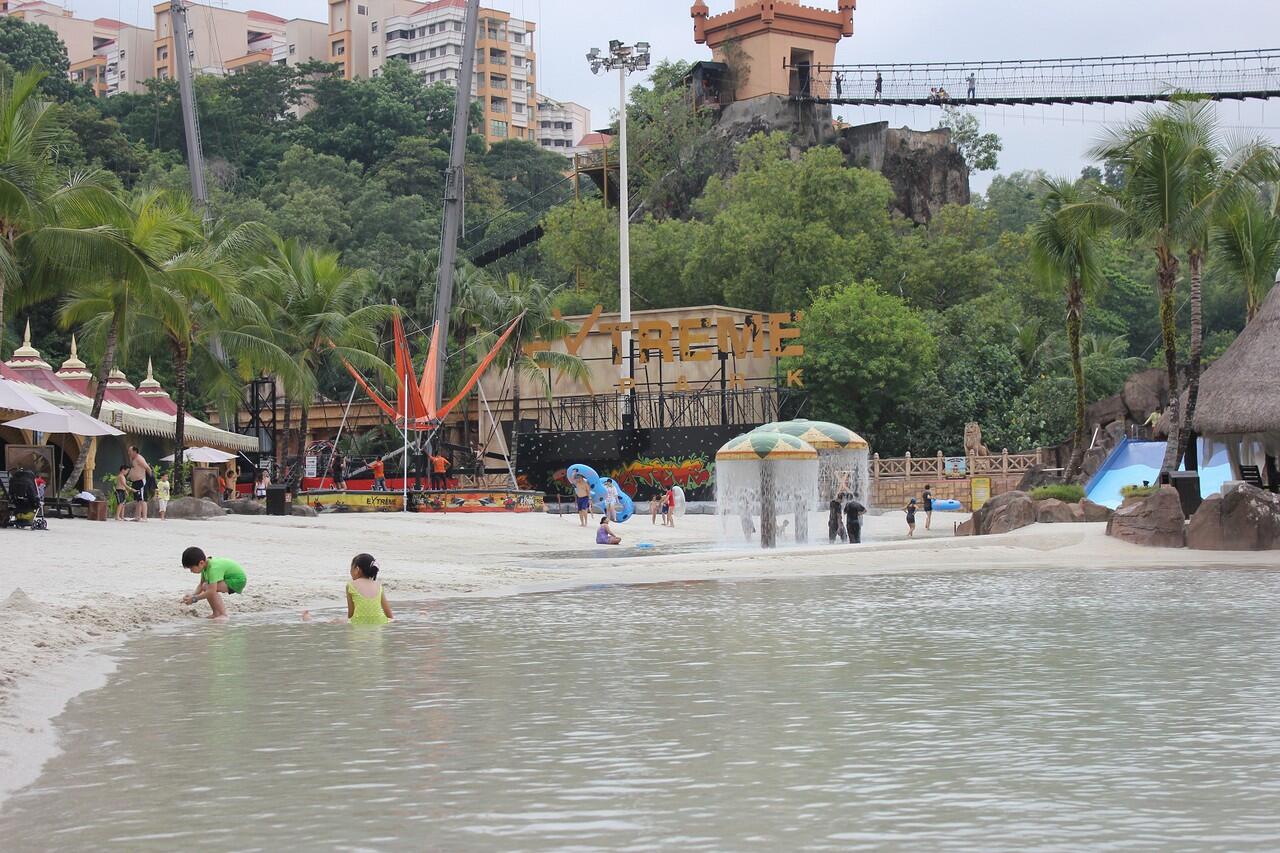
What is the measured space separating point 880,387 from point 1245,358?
21148mm

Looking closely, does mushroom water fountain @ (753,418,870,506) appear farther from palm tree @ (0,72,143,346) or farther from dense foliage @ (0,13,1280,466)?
palm tree @ (0,72,143,346)

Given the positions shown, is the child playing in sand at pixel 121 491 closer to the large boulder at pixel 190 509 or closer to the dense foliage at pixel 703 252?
the large boulder at pixel 190 509

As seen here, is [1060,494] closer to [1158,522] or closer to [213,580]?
[1158,522]

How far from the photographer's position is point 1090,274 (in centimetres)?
3375

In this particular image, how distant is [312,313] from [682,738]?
119 feet

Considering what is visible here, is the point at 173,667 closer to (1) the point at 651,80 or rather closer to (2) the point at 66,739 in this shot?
(2) the point at 66,739

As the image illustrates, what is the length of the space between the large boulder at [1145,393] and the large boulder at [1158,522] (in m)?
22.6

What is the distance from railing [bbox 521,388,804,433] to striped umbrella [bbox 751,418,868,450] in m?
15.8

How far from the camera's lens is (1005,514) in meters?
30.1

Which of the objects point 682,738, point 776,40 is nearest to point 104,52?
point 776,40

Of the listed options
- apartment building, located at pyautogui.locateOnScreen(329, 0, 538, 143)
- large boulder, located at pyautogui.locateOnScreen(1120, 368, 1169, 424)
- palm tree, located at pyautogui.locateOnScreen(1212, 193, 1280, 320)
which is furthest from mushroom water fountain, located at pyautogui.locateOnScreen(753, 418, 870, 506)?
apartment building, located at pyautogui.locateOnScreen(329, 0, 538, 143)

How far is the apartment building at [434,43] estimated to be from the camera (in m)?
125

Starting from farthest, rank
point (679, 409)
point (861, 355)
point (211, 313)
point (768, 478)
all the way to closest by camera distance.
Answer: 1. point (861, 355)
2. point (679, 409)
3. point (211, 313)
4. point (768, 478)

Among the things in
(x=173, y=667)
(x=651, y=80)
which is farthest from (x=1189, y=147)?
(x=651, y=80)
